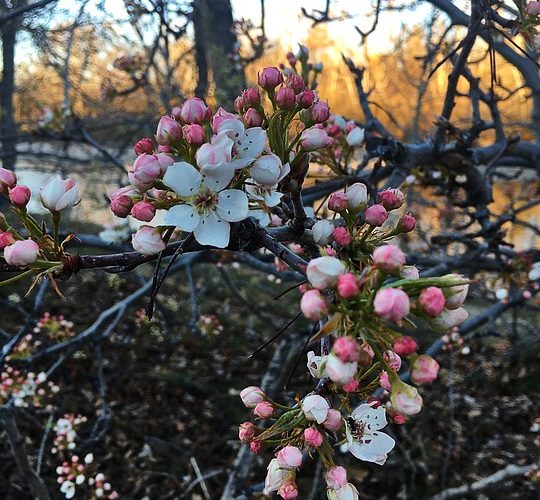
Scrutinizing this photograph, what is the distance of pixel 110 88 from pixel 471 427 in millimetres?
3629

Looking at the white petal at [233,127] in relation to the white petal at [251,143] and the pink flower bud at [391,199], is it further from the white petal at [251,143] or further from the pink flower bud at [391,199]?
the pink flower bud at [391,199]

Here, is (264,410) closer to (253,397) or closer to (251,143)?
(253,397)

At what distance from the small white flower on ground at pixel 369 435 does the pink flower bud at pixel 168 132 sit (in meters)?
0.51

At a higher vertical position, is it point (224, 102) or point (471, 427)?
point (224, 102)

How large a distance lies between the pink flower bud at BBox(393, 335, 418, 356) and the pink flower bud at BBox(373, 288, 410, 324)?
0.15ft

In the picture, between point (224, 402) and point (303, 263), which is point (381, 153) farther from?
point (224, 402)

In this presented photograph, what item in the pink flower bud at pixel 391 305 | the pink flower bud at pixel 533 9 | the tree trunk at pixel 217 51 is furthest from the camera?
the tree trunk at pixel 217 51

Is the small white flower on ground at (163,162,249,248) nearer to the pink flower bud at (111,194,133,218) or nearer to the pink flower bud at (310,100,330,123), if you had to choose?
the pink flower bud at (111,194,133,218)

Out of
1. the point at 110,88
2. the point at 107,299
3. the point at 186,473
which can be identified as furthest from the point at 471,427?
the point at 110,88

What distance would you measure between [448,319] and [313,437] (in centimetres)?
26

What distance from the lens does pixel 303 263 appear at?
0.78 m

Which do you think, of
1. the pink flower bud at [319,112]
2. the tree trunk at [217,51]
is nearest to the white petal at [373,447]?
the pink flower bud at [319,112]

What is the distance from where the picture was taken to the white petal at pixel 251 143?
31.1 inches

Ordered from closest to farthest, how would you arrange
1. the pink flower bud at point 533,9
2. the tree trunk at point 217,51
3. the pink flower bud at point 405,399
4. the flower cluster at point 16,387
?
1. the pink flower bud at point 405,399
2. the pink flower bud at point 533,9
3. the flower cluster at point 16,387
4. the tree trunk at point 217,51
